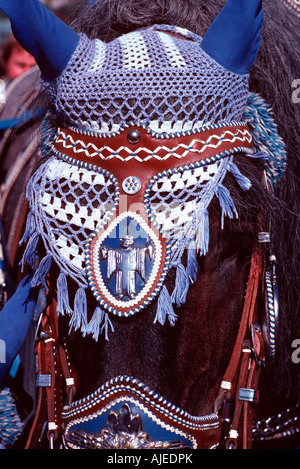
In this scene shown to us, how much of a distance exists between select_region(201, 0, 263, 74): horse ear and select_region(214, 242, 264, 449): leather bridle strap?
0.49 m

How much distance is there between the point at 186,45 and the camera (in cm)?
171

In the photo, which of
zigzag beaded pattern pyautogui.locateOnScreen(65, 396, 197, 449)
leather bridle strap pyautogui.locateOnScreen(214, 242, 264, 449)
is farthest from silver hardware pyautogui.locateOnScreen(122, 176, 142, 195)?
zigzag beaded pattern pyautogui.locateOnScreen(65, 396, 197, 449)

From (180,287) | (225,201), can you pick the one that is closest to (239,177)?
(225,201)

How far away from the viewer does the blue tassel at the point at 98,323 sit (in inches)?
60.9

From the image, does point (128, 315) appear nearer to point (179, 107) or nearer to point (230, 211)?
point (230, 211)

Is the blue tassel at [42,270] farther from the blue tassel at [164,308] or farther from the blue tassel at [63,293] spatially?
the blue tassel at [164,308]

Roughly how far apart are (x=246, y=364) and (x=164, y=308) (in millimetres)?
335

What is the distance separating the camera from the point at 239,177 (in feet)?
5.32

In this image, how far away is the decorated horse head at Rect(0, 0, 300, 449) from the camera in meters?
1.53

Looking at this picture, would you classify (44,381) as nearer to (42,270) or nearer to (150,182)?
(42,270)

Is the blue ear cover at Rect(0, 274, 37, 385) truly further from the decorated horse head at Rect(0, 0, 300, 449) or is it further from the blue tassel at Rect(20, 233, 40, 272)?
the blue tassel at Rect(20, 233, 40, 272)

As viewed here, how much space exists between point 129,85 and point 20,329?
749 mm
